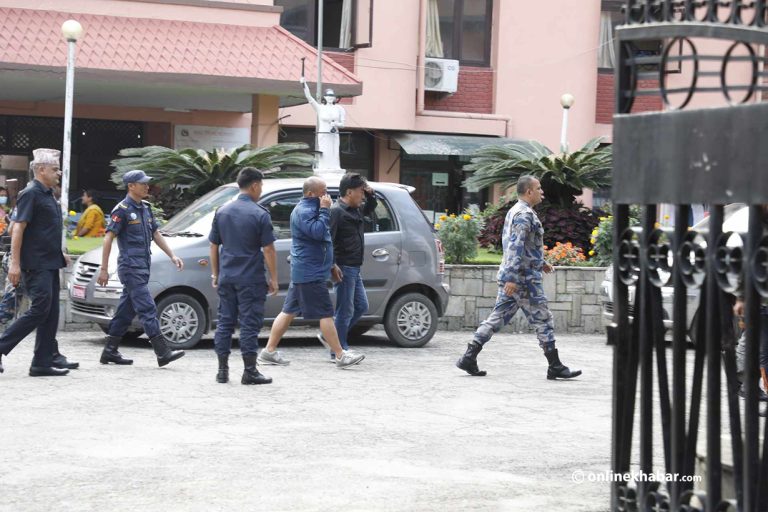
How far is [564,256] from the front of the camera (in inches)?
726

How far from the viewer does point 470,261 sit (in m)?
17.8

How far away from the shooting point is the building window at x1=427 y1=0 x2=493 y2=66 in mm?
31766

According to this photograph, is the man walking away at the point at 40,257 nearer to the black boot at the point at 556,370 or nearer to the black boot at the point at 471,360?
the black boot at the point at 471,360

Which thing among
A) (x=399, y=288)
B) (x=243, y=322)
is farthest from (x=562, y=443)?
(x=399, y=288)

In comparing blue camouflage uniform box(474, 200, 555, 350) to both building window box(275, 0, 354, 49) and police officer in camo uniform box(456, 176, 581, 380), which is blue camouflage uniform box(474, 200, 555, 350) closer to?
police officer in camo uniform box(456, 176, 581, 380)

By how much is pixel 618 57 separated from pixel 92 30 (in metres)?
18.9

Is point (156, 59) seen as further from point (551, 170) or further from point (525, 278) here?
point (525, 278)

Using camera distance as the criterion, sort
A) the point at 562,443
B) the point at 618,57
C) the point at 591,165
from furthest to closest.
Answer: the point at 591,165
the point at 562,443
the point at 618,57

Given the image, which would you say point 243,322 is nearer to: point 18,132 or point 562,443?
point 562,443

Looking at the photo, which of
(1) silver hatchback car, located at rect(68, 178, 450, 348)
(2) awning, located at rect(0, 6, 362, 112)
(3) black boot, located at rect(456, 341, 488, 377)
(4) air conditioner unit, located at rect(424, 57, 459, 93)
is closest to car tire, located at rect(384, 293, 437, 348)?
(1) silver hatchback car, located at rect(68, 178, 450, 348)

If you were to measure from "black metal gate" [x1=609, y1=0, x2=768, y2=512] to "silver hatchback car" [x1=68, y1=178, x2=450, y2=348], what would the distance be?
915 cm

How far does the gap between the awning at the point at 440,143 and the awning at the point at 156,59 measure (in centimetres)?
576

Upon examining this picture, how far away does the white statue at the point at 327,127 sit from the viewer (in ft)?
70.9

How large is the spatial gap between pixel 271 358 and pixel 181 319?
1.57m
